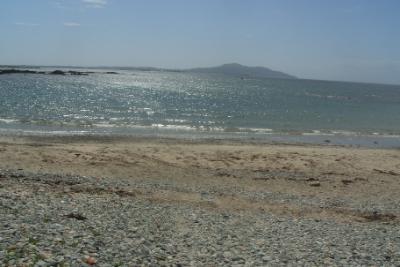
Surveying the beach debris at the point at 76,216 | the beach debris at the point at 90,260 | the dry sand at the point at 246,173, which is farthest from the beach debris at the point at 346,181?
the beach debris at the point at 90,260

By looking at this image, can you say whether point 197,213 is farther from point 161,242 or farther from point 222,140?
point 222,140

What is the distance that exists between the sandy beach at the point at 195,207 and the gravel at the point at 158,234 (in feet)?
0.09

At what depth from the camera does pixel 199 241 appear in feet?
33.2

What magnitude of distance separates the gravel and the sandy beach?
0.03 meters

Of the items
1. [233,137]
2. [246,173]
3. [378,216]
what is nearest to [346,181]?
[246,173]

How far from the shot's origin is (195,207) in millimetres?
13734

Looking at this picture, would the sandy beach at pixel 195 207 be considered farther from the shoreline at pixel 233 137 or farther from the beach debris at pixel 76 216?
the shoreline at pixel 233 137

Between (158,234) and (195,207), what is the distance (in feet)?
11.5

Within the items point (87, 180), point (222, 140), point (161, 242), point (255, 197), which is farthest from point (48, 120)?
point (161, 242)

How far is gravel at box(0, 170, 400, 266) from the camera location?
8.51 metres

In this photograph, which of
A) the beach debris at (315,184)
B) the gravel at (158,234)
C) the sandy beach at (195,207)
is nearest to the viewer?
the gravel at (158,234)

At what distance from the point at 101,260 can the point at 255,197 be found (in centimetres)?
842

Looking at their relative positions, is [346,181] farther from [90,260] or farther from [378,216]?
[90,260]

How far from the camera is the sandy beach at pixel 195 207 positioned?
29.8ft
